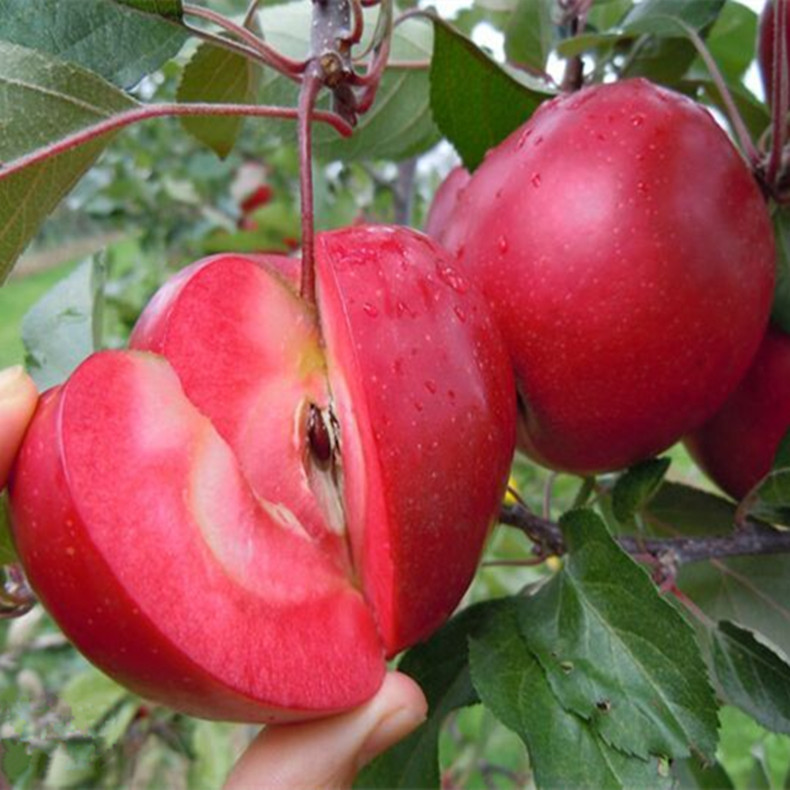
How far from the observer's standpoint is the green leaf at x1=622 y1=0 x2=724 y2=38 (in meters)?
0.66

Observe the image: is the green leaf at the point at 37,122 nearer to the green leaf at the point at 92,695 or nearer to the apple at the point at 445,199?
the apple at the point at 445,199

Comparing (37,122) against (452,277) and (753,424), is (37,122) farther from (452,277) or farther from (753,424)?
(753,424)

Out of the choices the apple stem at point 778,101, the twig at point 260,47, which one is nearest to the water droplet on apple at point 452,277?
the twig at point 260,47

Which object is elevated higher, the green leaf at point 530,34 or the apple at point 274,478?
the green leaf at point 530,34

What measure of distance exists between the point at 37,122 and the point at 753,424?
43 cm

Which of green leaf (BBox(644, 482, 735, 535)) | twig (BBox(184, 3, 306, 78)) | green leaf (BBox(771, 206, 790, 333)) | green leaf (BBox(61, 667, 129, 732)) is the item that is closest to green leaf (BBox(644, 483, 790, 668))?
green leaf (BBox(644, 482, 735, 535))

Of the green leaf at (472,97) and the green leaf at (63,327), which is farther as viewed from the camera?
the green leaf at (63,327)

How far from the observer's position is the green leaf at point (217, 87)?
0.64 metres

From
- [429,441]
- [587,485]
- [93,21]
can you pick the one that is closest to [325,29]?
[93,21]

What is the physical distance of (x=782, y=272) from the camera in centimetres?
65

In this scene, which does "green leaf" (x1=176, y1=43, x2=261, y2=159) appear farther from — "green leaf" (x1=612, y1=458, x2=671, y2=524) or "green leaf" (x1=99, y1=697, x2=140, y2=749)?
"green leaf" (x1=99, y1=697, x2=140, y2=749)

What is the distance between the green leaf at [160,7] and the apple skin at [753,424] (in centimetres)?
37

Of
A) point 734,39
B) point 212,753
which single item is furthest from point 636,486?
point 212,753

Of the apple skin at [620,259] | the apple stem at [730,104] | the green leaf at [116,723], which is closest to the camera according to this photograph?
the apple skin at [620,259]
